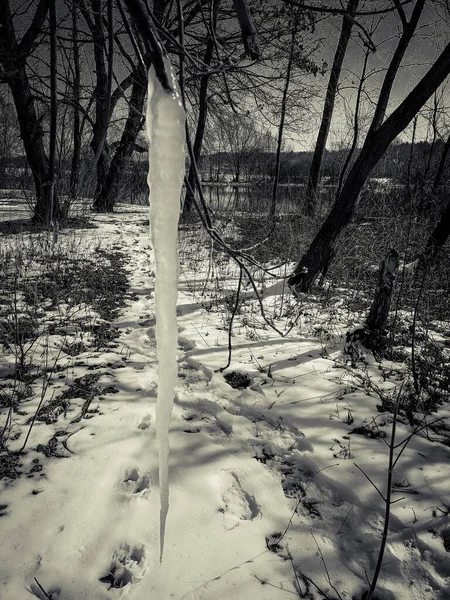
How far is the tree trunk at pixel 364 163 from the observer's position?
331cm

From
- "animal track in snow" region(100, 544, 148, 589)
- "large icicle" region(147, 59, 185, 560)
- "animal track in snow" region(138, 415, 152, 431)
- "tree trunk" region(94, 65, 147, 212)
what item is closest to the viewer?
"large icicle" region(147, 59, 185, 560)

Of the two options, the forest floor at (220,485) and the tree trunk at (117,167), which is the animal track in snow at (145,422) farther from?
the tree trunk at (117,167)

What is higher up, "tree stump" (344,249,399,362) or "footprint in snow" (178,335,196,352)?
"tree stump" (344,249,399,362)

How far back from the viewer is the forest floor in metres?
1.16

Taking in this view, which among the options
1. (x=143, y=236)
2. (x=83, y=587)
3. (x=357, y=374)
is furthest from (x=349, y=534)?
(x=143, y=236)

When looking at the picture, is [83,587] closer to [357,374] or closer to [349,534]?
[349,534]

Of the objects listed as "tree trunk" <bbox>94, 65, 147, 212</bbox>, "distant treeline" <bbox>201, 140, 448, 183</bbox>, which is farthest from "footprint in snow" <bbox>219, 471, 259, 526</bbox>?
"tree trunk" <bbox>94, 65, 147, 212</bbox>

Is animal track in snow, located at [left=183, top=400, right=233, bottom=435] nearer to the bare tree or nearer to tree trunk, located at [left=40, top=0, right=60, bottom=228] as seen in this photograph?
tree trunk, located at [left=40, top=0, right=60, bottom=228]

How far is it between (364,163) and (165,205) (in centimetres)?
384

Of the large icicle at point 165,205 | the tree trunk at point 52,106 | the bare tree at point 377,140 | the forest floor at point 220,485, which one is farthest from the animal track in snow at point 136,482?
the bare tree at point 377,140

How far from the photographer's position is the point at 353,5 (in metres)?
6.55

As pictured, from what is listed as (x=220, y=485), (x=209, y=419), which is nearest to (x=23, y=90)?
(x=209, y=419)

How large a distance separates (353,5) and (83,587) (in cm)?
929

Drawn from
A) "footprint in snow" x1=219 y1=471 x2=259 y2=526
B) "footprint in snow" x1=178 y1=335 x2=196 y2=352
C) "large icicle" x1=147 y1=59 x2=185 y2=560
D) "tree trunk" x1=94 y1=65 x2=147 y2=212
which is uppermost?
"tree trunk" x1=94 y1=65 x2=147 y2=212
